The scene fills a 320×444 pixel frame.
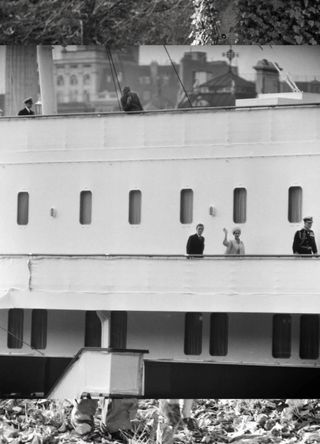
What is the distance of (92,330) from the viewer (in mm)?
28938

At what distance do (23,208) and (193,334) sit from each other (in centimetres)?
349

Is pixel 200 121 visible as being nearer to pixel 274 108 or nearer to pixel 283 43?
pixel 274 108

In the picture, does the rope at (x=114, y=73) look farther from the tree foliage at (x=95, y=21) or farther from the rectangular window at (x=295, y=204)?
the rectangular window at (x=295, y=204)

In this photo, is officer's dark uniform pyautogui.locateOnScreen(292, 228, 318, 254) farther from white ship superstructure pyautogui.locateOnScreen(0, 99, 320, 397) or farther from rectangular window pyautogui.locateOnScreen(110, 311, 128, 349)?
rectangular window pyautogui.locateOnScreen(110, 311, 128, 349)

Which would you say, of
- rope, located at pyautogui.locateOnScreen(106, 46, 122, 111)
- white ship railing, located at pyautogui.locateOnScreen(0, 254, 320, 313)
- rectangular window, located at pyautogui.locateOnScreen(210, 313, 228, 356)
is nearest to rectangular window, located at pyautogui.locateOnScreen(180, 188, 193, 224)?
white ship railing, located at pyautogui.locateOnScreen(0, 254, 320, 313)

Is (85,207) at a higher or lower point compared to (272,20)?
lower

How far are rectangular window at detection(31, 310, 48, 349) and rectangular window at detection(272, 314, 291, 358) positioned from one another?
340 cm

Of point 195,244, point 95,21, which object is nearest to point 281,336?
point 195,244

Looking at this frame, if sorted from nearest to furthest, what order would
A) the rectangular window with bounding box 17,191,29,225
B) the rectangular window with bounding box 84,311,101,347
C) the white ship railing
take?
the white ship railing
the rectangular window with bounding box 84,311,101,347
the rectangular window with bounding box 17,191,29,225

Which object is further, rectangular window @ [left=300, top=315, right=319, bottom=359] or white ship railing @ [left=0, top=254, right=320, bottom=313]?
rectangular window @ [left=300, top=315, right=319, bottom=359]

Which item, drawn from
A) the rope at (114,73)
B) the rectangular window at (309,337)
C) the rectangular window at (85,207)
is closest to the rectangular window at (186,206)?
the rectangular window at (85,207)

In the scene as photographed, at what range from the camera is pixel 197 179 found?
2891cm

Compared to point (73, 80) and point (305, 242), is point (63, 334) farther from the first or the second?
point (73, 80)

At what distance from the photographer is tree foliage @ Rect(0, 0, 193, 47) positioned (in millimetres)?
42156
